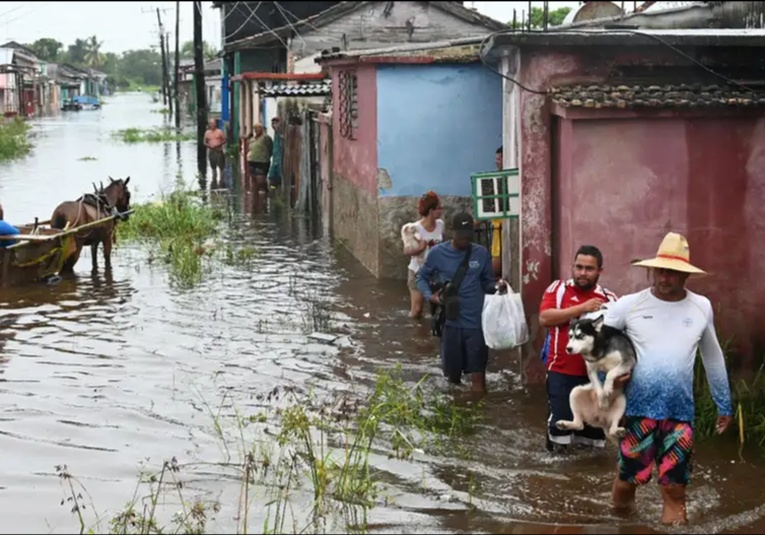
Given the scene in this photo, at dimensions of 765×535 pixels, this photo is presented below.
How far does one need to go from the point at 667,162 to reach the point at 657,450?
11.8 feet

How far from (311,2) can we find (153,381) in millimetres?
34148

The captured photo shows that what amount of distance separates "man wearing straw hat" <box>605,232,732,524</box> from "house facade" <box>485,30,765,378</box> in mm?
3023

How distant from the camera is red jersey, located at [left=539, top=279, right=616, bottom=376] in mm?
7301

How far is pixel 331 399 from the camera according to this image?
962 centimetres

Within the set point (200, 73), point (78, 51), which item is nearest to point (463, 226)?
point (200, 73)

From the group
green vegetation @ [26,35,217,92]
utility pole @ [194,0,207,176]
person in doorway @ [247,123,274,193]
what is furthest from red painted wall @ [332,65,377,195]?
green vegetation @ [26,35,217,92]

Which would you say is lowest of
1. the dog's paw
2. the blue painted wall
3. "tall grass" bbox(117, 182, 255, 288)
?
"tall grass" bbox(117, 182, 255, 288)

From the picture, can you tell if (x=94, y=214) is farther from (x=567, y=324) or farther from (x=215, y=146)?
(x=215, y=146)

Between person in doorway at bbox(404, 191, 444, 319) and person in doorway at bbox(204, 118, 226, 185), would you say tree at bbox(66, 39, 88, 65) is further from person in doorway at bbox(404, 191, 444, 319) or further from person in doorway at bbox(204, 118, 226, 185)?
person in doorway at bbox(404, 191, 444, 319)

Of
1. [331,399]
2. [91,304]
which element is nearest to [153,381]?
[331,399]

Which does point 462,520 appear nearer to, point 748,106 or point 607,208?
point 607,208

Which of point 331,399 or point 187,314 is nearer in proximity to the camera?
point 331,399

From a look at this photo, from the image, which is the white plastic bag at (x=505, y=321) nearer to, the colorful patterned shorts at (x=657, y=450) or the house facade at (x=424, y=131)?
the colorful patterned shorts at (x=657, y=450)

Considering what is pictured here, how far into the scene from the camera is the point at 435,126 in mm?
15133
